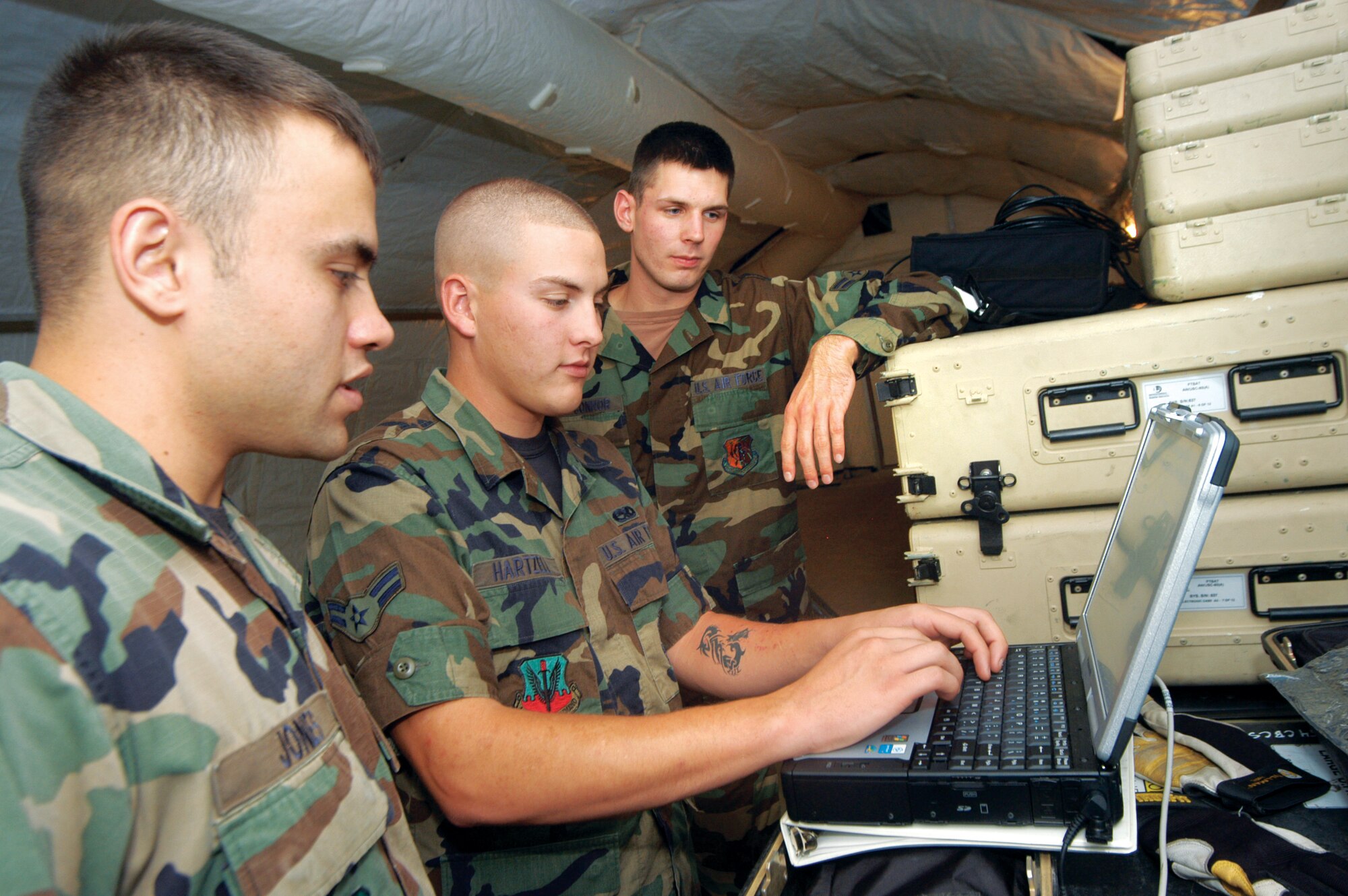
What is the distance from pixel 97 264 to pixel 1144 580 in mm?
1002

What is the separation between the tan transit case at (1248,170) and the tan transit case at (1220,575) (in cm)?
43

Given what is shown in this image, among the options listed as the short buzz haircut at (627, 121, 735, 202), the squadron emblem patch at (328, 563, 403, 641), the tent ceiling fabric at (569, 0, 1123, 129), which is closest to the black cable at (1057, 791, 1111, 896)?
the squadron emblem patch at (328, 563, 403, 641)

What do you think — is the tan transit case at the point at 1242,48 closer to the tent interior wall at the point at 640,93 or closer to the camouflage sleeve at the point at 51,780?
the tent interior wall at the point at 640,93

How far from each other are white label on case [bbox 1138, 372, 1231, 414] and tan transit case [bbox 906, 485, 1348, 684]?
0.31ft

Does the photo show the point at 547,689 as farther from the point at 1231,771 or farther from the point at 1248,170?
the point at 1248,170

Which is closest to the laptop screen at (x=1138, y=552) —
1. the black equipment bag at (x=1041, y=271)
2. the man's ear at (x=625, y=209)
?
the black equipment bag at (x=1041, y=271)

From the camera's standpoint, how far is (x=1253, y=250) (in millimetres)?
1362

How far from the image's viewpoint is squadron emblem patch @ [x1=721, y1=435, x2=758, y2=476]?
2.26 metres

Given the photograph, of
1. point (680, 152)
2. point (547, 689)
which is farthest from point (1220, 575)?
point (680, 152)

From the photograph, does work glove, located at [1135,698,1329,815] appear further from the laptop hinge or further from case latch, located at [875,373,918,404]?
case latch, located at [875,373,918,404]

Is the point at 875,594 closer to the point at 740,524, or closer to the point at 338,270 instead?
the point at 740,524

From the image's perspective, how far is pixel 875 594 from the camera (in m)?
4.26

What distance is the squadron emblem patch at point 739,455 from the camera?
226 cm

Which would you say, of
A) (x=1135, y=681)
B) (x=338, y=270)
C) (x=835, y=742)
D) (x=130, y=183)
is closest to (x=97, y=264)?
(x=130, y=183)
